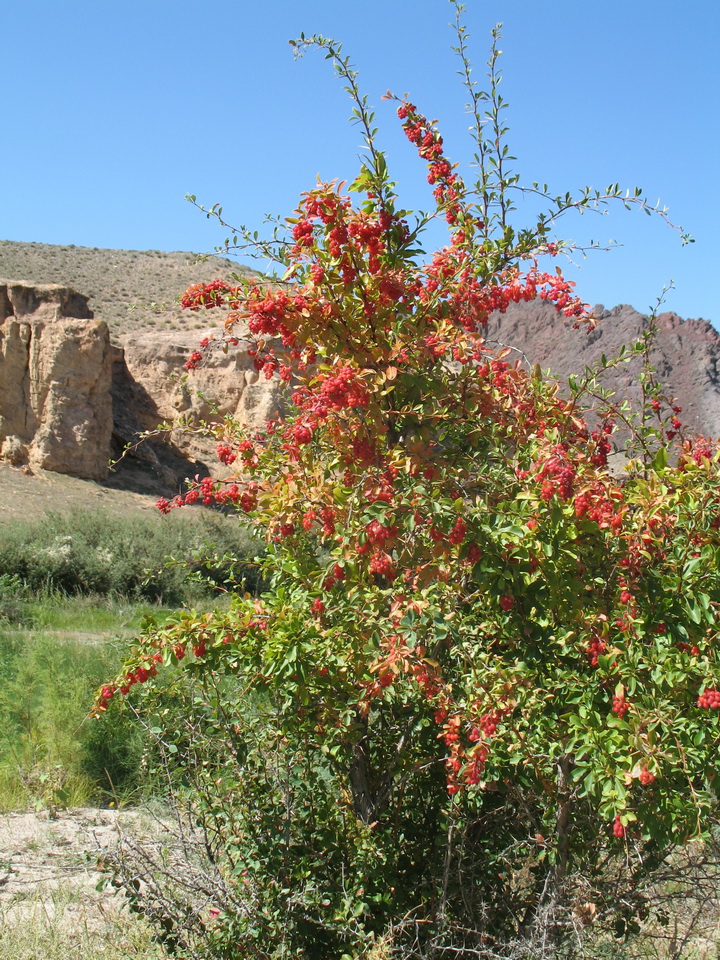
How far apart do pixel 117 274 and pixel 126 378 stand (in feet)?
68.0

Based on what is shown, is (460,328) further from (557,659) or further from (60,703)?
(60,703)

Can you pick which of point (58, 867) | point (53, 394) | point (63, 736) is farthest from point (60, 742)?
point (53, 394)

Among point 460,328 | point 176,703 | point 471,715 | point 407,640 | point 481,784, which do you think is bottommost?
point 176,703

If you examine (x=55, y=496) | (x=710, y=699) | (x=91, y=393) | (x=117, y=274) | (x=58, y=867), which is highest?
(x=117, y=274)

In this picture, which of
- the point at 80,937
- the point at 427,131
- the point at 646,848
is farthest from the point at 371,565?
the point at 80,937

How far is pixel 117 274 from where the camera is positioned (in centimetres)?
4269

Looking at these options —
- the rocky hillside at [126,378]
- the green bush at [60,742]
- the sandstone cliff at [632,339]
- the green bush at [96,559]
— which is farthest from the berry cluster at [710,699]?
the green bush at [96,559]

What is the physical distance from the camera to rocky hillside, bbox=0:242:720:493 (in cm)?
973

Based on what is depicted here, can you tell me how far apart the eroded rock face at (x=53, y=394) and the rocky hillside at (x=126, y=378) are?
0.02m

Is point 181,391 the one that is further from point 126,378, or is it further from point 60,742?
point 60,742

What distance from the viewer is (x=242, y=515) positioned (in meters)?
3.32

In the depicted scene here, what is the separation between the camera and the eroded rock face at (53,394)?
19172mm

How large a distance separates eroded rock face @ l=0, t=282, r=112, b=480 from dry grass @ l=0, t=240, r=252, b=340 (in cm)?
1178

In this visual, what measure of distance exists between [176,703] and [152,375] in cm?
2087
